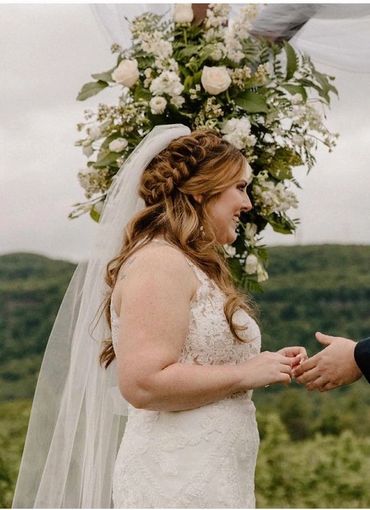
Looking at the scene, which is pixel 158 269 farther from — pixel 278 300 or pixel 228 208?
pixel 278 300

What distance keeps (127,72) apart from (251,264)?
2.71 feet

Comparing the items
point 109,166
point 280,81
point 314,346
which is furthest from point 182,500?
point 314,346

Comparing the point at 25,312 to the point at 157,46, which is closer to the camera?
the point at 157,46

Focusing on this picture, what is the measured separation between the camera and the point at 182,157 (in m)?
2.73

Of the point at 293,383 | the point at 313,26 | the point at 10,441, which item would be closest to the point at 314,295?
the point at 293,383

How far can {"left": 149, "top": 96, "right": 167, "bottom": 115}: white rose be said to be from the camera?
3254 millimetres

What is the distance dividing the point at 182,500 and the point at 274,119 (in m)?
1.52

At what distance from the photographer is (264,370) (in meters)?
2.49

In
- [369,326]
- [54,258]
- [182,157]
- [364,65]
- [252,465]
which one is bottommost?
[369,326]

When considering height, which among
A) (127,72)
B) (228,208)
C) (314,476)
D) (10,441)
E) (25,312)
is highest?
(127,72)

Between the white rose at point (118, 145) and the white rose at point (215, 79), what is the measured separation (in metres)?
0.35

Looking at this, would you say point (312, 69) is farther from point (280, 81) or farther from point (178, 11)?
point (178, 11)

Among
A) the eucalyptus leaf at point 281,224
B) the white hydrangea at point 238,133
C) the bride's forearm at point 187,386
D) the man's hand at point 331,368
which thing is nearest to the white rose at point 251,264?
the eucalyptus leaf at point 281,224

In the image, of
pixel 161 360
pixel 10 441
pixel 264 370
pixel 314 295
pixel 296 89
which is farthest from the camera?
pixel 314 295
